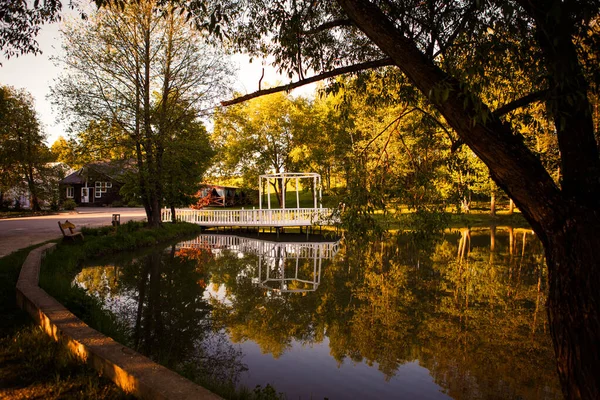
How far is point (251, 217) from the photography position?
22.6m

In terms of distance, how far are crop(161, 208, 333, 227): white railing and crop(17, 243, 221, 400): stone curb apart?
14627 millimetres

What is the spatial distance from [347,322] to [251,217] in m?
16.1

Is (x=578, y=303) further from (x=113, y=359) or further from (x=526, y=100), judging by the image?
(x=113, y=359)

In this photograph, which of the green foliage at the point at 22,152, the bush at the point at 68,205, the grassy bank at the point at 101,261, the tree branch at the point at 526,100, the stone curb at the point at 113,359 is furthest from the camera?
the bush at the point at 68,205

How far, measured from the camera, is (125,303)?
8023 millimetres

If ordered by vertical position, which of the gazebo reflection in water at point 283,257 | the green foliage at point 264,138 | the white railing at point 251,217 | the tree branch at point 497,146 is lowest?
the gazebo reflection in water at point 283,257

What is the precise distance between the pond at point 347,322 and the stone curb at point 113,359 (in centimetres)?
92

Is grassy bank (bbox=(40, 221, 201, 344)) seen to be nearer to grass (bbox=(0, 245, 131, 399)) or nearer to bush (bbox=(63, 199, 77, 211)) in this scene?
grass (bbox=(0, 245, 131, 399))

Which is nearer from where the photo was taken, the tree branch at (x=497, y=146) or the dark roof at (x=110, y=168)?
the tree branch at (x=497, y=146)

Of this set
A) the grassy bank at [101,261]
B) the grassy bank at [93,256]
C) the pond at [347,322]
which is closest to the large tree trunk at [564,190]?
the pond at [347,322]

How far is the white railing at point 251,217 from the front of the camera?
20.9 metres

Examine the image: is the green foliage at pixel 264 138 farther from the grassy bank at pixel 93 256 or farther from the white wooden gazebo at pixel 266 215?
the grassy bank at pixel 93 256

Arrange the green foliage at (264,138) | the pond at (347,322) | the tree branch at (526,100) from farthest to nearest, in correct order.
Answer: the green foliage at (264,138)
the pond at (347,322)
the tree branch at (526,100)

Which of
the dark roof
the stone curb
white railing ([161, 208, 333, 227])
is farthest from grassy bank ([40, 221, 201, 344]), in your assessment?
the dark roof
